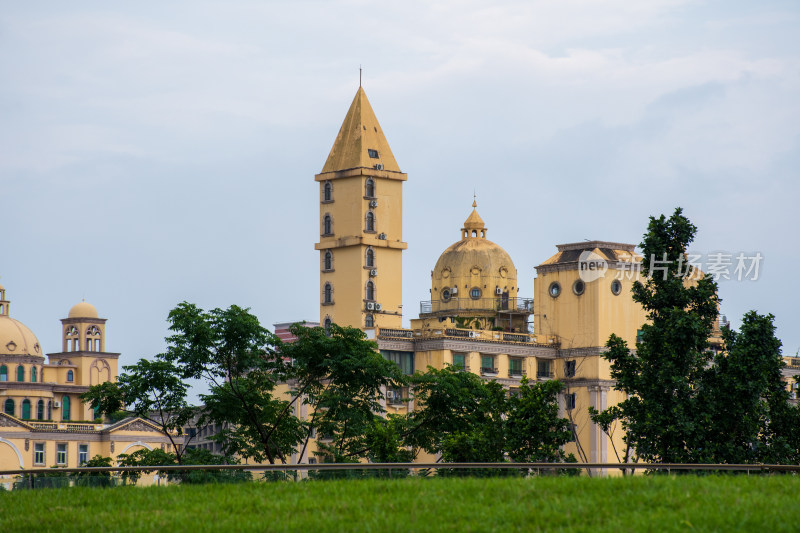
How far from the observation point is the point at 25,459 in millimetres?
109938

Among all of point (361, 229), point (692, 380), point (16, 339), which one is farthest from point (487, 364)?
point (16, 339)

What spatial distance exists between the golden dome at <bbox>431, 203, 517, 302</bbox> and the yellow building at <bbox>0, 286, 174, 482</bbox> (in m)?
26.4

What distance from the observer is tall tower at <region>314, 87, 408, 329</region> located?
107875mm

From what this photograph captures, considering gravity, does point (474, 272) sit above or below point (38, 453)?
above

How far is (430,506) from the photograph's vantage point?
88.8ft

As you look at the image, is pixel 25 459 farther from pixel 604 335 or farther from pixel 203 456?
pixel 203 456

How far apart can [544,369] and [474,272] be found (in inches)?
442

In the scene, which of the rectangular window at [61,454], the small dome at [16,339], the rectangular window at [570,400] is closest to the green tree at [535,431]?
the rectangular window at [570,400]

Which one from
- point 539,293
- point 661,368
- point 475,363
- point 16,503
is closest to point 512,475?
point 16,503

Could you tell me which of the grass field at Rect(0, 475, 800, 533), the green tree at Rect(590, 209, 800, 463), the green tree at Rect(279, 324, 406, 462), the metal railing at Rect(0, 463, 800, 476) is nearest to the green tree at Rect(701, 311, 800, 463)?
the green tree at Rect(590, 209, 800, 463)

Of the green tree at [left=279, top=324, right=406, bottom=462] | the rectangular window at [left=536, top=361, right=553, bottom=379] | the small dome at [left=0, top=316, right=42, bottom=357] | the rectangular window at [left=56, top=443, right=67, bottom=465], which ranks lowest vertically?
the rectangular window at [left=56, top=443, right=67, bottom=465]

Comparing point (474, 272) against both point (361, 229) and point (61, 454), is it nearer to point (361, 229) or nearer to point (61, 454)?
point (361, 229)

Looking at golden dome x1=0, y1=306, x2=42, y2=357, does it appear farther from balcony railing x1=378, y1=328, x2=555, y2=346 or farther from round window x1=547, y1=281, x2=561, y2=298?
round window x1=547, y1=281, x2=561, y2=298

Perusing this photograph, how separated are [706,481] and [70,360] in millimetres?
127151
